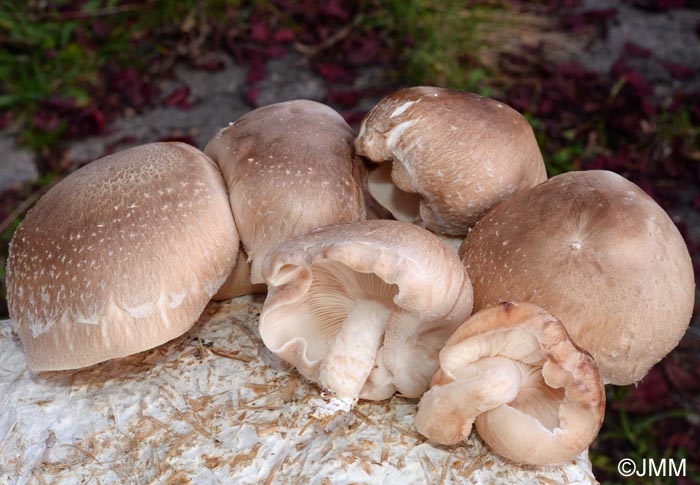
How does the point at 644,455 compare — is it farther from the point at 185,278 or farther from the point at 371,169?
the point at 185,278

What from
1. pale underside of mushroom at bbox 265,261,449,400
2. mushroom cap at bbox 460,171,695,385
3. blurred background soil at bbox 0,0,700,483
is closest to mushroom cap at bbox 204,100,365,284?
pale underside of mushroom at bbox 265,261,449,400

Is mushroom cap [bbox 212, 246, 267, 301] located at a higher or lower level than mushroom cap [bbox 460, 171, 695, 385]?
lower

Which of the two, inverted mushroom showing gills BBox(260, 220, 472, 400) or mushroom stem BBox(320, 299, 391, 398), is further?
mushroom stem BBox(320, 299, 391, 398)

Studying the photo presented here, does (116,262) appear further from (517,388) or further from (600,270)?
(600,270)

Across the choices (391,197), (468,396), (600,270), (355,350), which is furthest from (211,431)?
(600,270)

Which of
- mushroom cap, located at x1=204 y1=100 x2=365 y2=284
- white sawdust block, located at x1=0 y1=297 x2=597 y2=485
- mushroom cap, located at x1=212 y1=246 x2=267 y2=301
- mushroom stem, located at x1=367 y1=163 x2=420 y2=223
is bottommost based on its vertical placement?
white sawdust block, located at x1=0 y1=297 x2=597 y2=485

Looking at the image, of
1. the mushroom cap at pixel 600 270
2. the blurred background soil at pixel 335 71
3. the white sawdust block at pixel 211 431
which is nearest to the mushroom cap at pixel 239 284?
the white sawdust block at pixel 211 431

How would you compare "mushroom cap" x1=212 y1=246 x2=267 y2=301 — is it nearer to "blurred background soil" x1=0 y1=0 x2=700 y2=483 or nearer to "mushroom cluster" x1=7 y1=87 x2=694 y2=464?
"mushroom cluster" x1=7 y1=87 x2=694 y2=464
